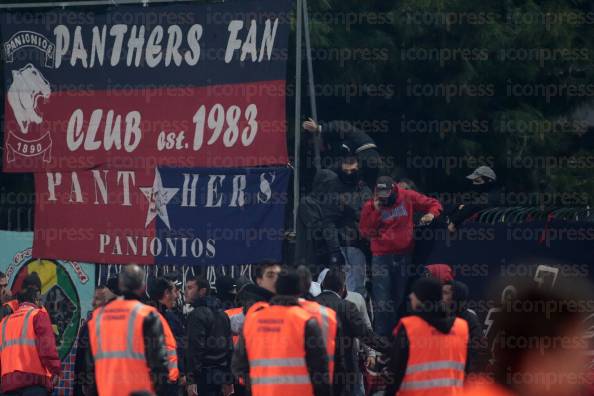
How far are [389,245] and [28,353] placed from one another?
3567mm

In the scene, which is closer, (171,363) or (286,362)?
(286,362)

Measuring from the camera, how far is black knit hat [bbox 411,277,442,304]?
10.7 metres

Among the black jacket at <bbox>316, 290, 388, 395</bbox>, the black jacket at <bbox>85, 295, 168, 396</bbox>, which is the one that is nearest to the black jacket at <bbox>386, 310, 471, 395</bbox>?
the black jacket at <bbox>316, 290, 388, 395</bbox>

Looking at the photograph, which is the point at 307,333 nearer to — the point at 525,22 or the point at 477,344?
the point at 477,344

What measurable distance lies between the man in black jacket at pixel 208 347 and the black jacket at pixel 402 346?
363cm

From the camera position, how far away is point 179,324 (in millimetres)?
15109

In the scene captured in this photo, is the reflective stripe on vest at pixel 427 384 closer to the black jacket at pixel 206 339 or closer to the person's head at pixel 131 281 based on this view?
the person's head at pixel 131 281

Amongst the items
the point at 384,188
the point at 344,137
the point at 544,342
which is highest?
the point at 344,137

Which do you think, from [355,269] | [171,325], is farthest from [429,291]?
[171,325]

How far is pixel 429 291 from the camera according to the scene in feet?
35.3

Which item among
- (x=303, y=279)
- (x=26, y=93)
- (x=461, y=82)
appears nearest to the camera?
(x=303, y=279)

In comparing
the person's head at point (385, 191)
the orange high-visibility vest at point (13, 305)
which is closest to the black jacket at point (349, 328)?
the person's head at point (385, 191)

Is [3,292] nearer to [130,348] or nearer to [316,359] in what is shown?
[130,348]

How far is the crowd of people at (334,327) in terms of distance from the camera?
36.4 feet
